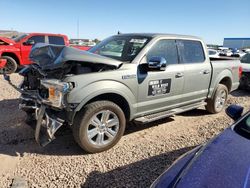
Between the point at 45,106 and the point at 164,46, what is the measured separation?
7.86ft

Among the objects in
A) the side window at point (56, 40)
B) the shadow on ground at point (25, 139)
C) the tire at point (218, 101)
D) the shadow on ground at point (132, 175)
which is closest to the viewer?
the shadow on ground at point (132, 175)

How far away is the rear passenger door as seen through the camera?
4.98 metres

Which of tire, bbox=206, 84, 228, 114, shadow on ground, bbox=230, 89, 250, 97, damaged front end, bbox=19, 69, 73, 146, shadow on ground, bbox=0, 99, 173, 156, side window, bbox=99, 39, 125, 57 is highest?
side window, bbox=99, 39, 125, 57

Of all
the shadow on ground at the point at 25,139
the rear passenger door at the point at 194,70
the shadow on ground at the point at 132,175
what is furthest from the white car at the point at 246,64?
the shadow on ground at the point at 132,175

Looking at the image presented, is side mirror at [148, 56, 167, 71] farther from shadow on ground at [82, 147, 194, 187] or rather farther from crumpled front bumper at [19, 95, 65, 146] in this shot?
crumpled front bumper at [19, 95, 65, 146]

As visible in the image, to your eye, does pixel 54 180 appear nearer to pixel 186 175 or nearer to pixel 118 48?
pixel 186 175

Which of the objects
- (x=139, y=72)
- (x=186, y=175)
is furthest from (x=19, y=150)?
(x=186, y=175)

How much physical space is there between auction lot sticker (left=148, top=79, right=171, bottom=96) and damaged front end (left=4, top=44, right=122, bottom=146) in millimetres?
743

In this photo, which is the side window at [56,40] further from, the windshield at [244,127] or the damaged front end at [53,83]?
the windshield at [244,127]

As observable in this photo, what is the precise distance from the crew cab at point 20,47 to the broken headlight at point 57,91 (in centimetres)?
688

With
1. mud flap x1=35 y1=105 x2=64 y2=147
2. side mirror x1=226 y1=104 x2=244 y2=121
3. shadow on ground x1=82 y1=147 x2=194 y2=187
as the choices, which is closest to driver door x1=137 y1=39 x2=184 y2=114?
shadow on ground x1=82 y1=147 x2=194 y2=187

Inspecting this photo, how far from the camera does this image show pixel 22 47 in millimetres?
10820

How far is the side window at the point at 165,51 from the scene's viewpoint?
4426 millimetres

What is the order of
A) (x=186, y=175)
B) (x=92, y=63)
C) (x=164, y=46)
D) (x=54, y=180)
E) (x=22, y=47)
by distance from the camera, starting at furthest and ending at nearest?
1. (x=22, y=47)
2. (x=164, y=46)
3. (x=92, y=63)
4. (x=54, y=180)
5. (x=186, y=175)
